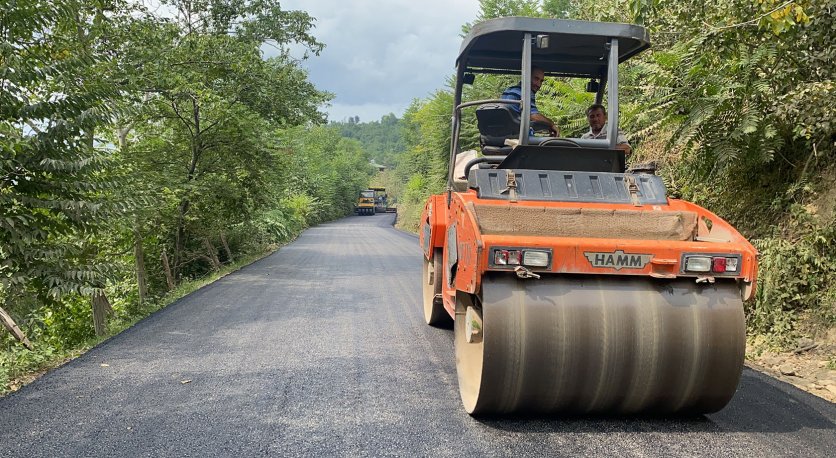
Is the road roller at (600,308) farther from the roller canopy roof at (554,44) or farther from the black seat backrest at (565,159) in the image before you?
the roller canopy roof at (554,44)

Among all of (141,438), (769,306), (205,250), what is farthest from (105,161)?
(205,250)

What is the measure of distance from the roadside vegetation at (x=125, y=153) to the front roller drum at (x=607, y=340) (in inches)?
142

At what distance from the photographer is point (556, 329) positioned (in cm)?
334

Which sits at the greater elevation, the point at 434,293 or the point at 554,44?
the point at 554,44

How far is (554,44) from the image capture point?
473 cm

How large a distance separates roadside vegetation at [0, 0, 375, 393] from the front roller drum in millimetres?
3607

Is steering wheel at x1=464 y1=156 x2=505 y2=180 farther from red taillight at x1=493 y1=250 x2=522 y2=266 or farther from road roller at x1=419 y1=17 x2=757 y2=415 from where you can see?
red taillight at x1=493 y1=250 x2=522 y2=266

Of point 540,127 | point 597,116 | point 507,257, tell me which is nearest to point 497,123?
point 540,127

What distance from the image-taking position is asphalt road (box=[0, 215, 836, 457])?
10.9 feet

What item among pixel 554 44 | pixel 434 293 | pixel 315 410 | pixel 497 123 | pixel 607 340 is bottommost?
pixel 315 410

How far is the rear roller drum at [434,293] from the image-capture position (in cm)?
593

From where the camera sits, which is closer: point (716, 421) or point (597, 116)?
point (716, 421)

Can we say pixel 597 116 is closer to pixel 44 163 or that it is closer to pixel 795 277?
pixel 795 277

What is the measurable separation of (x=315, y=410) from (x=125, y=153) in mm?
8956
